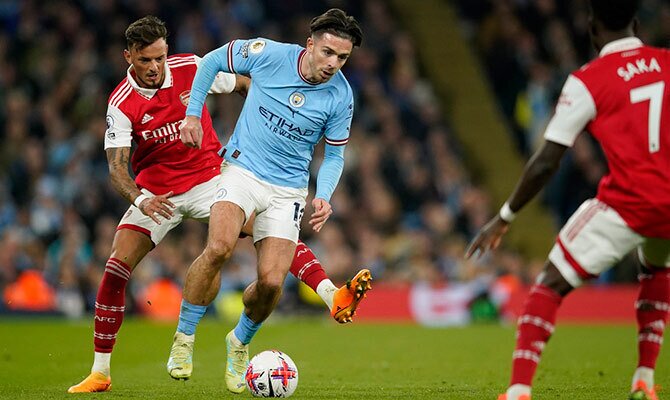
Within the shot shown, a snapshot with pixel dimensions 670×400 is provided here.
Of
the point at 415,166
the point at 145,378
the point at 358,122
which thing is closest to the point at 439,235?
the point at 415,166

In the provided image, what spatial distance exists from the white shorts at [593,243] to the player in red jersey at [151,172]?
2170mm

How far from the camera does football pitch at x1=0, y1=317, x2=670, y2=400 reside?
26.5 feet

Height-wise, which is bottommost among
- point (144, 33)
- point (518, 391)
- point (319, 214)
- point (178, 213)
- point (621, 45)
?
point (518, 391)

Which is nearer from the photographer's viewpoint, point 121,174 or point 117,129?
point 121,174

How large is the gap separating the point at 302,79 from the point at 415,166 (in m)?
10.8

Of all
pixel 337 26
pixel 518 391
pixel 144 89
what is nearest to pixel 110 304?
pixel 144 89

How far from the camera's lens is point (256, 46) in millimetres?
8219

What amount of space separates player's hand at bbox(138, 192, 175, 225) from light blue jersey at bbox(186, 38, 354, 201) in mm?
622

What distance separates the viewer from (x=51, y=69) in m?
19.5

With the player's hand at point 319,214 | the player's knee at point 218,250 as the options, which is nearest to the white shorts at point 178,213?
the player's knee at point 218,250

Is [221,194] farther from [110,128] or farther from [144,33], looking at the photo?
[144,33]

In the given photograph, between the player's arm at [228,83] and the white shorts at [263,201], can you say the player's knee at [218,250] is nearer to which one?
the white shorts at [263,201]

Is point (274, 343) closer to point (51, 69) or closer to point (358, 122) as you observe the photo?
point (358, 122)

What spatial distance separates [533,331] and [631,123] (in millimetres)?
1228
